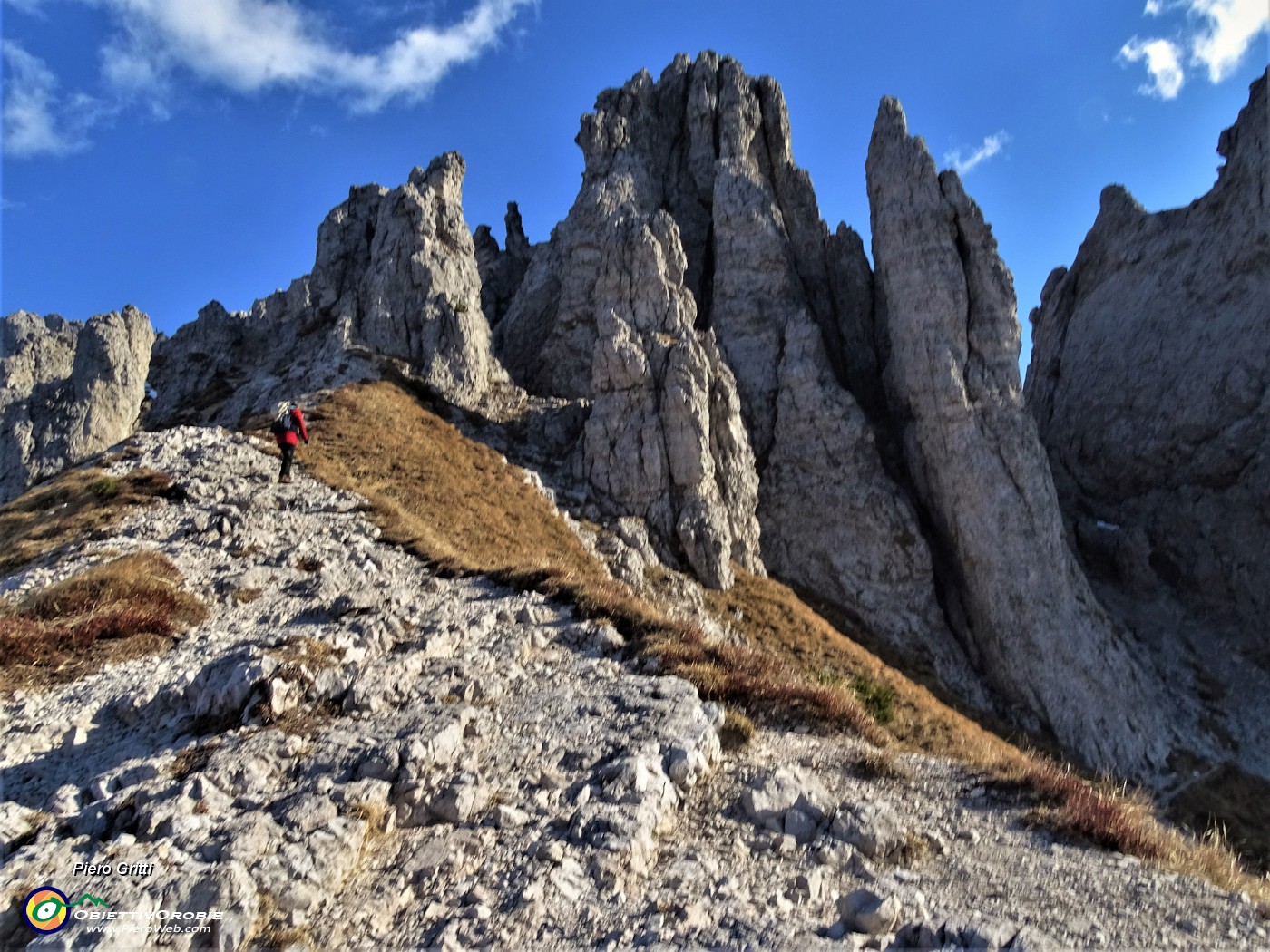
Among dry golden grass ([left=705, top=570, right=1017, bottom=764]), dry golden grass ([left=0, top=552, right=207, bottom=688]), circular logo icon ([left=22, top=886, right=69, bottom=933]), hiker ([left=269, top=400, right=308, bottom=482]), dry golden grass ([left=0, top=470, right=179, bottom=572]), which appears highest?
hiker ([left=269, top=400, right=308, bottom=482])

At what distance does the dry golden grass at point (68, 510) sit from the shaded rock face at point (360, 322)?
11.7 metres

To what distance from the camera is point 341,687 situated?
1073 cm

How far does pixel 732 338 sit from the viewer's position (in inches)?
1784

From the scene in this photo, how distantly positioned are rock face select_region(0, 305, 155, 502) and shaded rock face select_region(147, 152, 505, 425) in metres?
6.24

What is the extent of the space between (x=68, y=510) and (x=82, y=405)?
39.2m

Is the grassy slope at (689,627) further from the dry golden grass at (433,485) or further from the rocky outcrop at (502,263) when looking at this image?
the rocky outcrop at (502,263)

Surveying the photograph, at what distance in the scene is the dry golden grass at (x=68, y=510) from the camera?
16.8 metres

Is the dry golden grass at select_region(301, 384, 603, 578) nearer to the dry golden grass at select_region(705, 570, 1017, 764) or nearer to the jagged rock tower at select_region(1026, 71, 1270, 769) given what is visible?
the dry golden grass at select_region(705, 570, 1017, 764)

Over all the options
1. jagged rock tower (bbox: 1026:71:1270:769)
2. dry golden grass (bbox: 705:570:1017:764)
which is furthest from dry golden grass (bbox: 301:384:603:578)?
jagged rock tower (bbox: 1026:71:1270:769)

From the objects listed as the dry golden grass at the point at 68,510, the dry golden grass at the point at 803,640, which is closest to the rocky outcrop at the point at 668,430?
the dry golden grass at the point at 803,640

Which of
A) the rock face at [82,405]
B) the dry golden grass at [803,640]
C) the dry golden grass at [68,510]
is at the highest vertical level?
the rock face at [82,405]

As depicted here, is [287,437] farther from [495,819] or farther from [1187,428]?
[1187,428]

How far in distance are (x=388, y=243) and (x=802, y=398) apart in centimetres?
2560

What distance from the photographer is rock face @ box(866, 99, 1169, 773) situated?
34.8 meters
